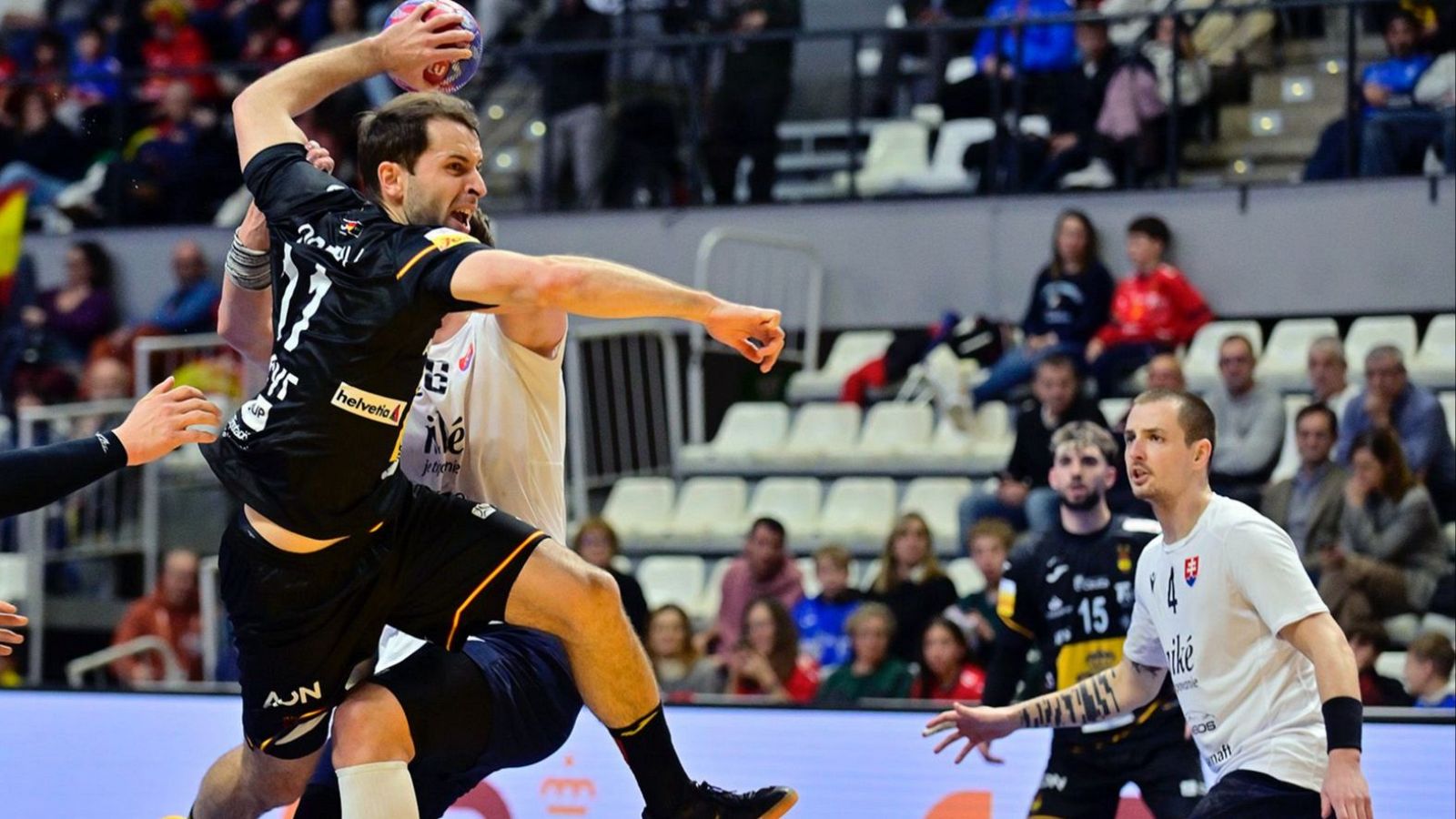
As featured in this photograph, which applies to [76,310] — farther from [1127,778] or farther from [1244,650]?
[1244,650]

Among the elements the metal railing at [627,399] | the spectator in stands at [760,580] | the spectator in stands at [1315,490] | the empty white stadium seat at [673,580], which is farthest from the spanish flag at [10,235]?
the spectator in stands at [1315,490]

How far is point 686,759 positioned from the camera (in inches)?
282

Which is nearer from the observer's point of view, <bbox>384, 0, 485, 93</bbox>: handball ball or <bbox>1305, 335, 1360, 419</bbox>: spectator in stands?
<bbox>384, 0, 485, 93</bbox>: handball ball

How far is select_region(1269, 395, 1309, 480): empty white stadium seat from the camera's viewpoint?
10398 mm

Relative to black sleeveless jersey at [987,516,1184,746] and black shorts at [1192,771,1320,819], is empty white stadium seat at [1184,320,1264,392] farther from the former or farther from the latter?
black shorts at [1192,771,1320,819]

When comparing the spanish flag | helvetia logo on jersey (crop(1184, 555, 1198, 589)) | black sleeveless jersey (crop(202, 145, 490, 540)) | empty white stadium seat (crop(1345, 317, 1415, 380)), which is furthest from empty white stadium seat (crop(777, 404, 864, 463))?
black sleeveless jersey (crop(202, 145, 490, 540))

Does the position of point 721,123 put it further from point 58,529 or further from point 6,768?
point 6,768

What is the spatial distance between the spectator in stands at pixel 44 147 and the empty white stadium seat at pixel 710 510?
5859 millimetres

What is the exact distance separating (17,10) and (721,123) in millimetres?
6886

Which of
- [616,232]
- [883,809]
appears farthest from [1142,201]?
[883,809]

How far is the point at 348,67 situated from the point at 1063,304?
7.34m

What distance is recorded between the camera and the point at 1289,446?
1072 centimetres

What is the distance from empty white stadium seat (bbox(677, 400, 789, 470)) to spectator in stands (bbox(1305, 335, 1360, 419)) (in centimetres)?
335

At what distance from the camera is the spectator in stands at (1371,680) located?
28.0 feet
